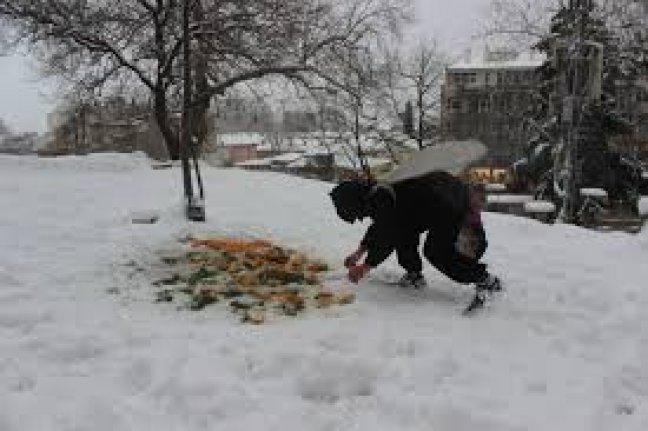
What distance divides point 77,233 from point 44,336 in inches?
128

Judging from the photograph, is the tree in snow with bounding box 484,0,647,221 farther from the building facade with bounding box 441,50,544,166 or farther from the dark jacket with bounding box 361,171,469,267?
the dark jacket with bounding box 361,171,469,267

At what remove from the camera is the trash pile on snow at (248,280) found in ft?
19.3

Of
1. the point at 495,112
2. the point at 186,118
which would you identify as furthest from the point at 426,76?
the point at 186,118

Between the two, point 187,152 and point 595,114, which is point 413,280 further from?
point 595,114

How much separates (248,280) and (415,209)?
135cm

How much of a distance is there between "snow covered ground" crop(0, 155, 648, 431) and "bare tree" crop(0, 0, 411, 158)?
44.8ft

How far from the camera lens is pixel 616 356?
504 cm

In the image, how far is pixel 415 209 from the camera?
6.11 meters

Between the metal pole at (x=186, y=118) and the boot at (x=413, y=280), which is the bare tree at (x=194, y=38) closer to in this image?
the metal pole at (x=186, y=118)

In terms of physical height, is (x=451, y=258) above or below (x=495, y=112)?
below

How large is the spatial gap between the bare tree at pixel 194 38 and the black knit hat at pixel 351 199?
14522 millimetres

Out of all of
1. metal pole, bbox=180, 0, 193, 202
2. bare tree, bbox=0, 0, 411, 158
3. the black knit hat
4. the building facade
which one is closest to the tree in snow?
bare tree, bbox=0, 0, 411, 158

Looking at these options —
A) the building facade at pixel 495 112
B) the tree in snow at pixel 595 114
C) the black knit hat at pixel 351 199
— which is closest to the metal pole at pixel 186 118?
the black knit hat at pixel 351 199

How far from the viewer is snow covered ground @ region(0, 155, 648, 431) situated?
4059mm
